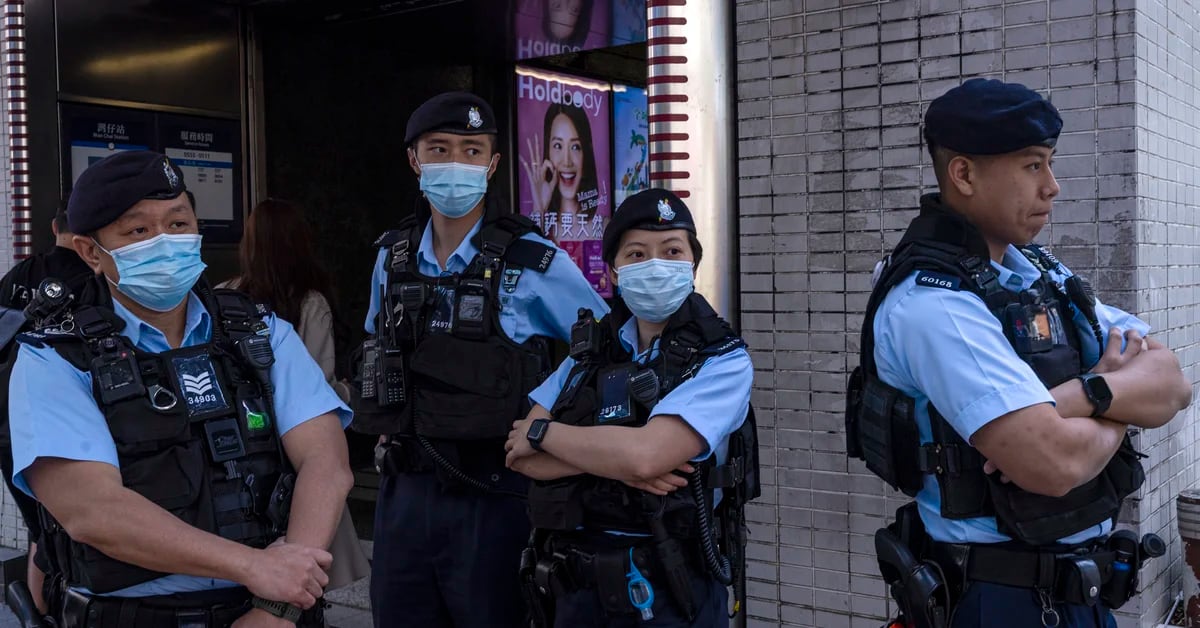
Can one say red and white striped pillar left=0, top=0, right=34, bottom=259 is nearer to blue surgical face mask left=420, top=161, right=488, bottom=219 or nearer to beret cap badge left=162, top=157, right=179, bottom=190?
blue surgical face mask left=420, top=161, right=488, bottom=219

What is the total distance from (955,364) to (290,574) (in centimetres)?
149

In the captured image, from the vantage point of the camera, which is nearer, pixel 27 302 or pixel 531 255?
pixel 531 255

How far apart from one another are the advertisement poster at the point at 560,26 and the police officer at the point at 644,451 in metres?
3.75

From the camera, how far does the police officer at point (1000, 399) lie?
226 cm

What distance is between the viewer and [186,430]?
A: 8.17 feet

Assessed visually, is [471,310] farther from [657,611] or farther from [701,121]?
[701,121]

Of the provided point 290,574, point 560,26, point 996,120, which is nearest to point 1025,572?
point 996,120

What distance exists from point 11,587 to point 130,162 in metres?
1.19

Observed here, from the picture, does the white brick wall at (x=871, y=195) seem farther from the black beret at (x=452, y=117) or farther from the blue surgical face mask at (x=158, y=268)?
the blue surgical face mask at (x=158, y=268)

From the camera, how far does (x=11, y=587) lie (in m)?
2.87

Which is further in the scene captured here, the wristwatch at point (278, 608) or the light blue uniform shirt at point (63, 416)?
the wristwatch at point (278, 608)

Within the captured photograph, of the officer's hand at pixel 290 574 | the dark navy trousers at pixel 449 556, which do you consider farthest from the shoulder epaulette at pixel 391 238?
the officer's hand at pixel 290 574

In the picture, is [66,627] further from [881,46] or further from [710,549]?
[881,46]

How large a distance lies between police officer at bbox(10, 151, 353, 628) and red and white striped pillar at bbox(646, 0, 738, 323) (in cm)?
183
